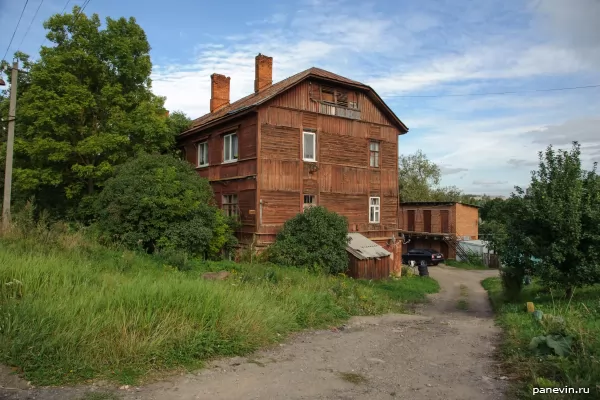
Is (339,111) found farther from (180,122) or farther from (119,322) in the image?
(119,322)

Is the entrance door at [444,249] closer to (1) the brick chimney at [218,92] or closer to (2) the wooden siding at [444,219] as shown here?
(2) the wooden siding at [444,219]

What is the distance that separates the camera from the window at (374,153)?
25.1 meters

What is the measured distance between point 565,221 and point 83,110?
1899cm

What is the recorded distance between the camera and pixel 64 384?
16.1 ft

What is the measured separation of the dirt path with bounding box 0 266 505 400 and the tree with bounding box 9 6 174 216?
1549 cm

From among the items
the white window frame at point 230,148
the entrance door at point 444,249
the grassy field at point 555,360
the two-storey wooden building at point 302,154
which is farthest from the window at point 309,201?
the entrance door at point 444,249

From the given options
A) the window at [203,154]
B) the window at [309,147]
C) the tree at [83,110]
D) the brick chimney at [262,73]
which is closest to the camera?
the tree at [83,110]

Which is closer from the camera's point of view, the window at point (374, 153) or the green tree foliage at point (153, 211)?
the green tree foliage at point (153, 211)

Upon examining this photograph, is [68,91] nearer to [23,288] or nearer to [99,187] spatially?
[99,187]

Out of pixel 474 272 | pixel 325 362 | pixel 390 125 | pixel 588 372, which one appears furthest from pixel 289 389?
pixel 474 272

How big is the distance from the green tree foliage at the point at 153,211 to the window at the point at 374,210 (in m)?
10.1

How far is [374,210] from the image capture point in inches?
992

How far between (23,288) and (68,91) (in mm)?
14576

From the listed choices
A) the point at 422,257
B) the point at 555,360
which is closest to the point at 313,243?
the point at 555,360
